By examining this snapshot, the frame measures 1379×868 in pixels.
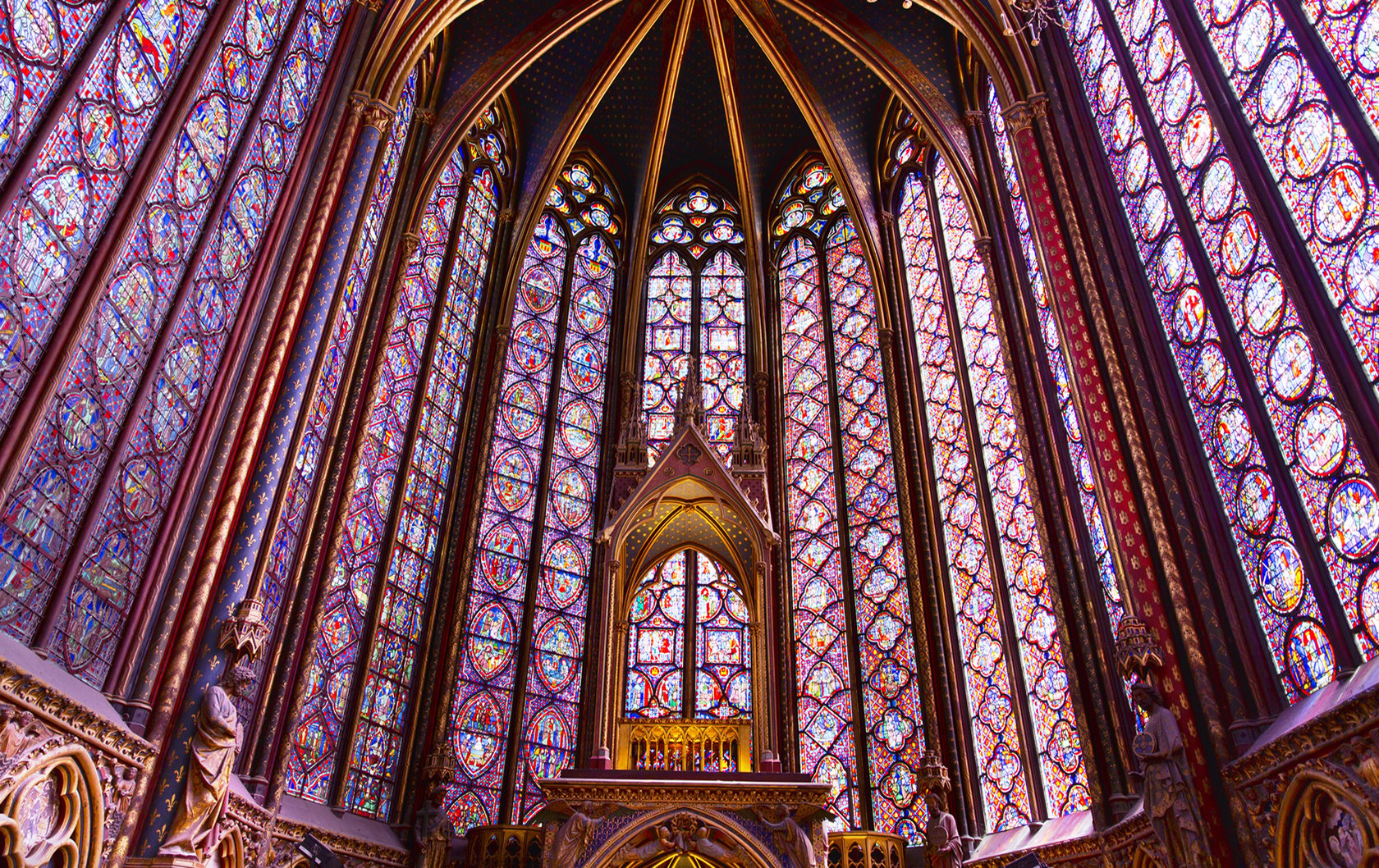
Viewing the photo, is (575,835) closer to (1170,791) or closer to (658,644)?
(658,644)

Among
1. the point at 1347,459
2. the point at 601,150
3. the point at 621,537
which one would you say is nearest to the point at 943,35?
the point at 601,150

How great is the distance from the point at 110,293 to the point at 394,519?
5.79m

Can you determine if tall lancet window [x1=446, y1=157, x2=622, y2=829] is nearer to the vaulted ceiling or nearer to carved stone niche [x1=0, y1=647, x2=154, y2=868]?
the vaulted ceiling

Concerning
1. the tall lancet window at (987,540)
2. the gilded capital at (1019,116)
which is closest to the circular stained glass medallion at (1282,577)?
the tall lancet window at (987,540)

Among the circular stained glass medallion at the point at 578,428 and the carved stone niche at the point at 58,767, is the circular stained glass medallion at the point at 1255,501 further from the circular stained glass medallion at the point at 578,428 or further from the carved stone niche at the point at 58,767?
the circular stained glass medallion at the point at 578,428

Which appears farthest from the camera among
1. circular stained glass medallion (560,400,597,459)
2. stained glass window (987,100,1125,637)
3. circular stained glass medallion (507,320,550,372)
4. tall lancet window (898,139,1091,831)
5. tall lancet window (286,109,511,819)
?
circular stained glass medallion (507,320,550,372)

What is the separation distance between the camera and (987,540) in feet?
41.7

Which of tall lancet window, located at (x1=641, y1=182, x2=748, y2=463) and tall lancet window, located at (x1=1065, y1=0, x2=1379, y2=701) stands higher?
tall lancet window, located at (x1=641, y1=182, x2=748, y2=463)

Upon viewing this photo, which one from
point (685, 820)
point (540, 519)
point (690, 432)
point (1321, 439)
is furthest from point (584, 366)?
point (1321, 439)

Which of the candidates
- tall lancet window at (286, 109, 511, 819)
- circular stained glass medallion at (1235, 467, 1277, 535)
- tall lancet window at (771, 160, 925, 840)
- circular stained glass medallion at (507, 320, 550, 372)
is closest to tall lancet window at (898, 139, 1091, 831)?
tall lancet window at (771, 160, 925, 840)

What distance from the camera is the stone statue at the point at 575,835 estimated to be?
32.1 feet

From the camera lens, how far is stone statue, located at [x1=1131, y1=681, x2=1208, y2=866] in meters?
7.70

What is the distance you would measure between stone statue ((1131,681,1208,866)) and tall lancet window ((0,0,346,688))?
8.44 metres

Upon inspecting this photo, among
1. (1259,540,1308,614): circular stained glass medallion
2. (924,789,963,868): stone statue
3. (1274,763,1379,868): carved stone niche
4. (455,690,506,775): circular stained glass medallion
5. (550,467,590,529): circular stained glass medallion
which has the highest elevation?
(550,467,590,529): circular stained glass medallion
